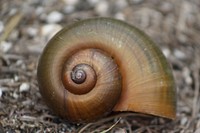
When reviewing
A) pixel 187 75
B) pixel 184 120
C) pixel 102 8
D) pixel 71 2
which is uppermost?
pixel 71 2

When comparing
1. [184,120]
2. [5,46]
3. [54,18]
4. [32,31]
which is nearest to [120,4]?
[54,18]

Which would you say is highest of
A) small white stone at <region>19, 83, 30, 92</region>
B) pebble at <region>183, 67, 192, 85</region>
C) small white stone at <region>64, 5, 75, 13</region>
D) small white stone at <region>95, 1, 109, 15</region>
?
small white stone at <region>64, 5, 75, 13</region>

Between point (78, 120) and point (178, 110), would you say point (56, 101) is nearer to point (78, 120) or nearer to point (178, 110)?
point (78, 120)

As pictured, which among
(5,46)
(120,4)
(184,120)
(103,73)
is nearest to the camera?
(103,73)

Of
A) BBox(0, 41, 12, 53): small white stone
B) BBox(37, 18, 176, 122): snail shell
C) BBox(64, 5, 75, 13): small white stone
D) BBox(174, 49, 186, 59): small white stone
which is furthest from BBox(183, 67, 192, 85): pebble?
BBox(0, 41, 12, 53): small white stone

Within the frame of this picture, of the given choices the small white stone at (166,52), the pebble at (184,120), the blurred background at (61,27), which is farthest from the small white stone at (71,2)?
the pebble at (184,120)

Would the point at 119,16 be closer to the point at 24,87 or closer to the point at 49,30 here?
the point at 49,30

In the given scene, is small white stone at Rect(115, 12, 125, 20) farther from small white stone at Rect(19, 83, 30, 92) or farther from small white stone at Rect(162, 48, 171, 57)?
small white stone at Rect(19, 83, 30, 92)
